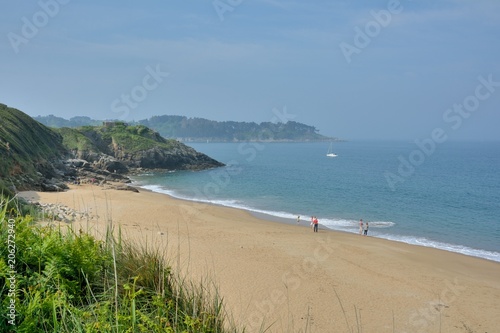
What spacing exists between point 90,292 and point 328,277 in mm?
10850

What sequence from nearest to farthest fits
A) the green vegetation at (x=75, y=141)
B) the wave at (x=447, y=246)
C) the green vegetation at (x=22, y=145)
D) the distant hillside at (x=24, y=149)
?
the wave at (x=447, y=246), the distant hillside at (x=24, y=149), the green vegetation at (x=22, y=145), the green vegetation at (x=75, y=141)

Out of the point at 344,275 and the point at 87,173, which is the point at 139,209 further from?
the point at 87,173

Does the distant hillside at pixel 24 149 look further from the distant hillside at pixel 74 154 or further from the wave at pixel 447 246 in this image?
the wave at pixel 447 246

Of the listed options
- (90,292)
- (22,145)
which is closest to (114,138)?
(22,145)

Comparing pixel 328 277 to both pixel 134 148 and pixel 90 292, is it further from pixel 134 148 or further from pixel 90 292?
pixel 134 148

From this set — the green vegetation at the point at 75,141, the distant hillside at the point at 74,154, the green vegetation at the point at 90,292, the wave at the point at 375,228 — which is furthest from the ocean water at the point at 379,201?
the green vegetation at the point at 90,292

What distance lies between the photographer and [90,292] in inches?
165

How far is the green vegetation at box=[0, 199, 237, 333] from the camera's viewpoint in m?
3.34

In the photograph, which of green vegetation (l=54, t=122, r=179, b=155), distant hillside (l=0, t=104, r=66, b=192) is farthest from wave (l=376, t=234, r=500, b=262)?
green vegetation (l=54, t=122, r=179, b=155)

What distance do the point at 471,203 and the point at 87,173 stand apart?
4000 centimetres

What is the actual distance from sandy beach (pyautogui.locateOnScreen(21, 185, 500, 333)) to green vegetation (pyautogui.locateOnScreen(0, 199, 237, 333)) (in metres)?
0.98

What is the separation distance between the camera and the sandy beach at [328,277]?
1018cm

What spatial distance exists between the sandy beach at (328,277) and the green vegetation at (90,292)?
0.98 m

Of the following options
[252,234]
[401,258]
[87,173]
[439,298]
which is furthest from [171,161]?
[439,298]
